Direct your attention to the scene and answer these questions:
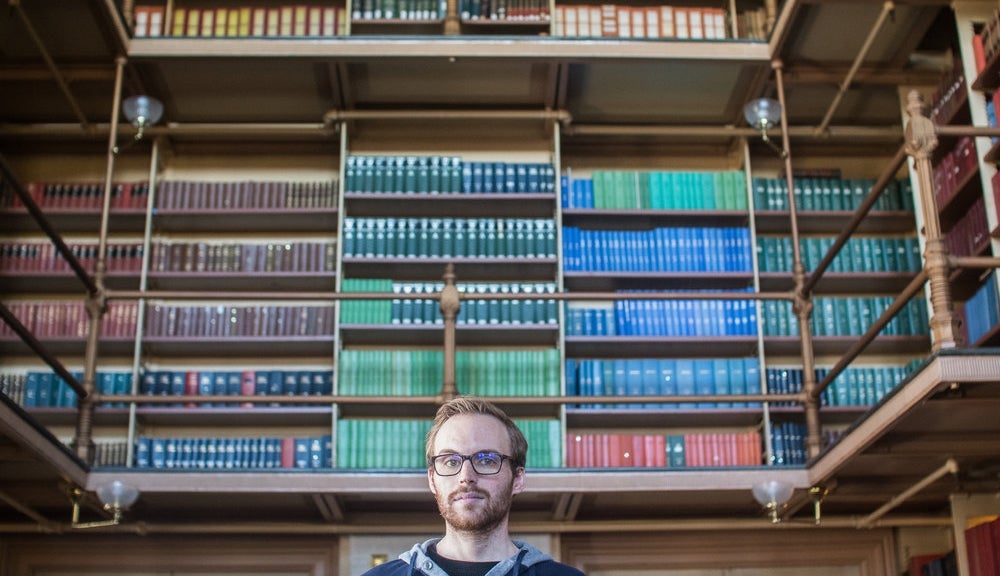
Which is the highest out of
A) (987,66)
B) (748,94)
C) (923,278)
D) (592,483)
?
(748,94)

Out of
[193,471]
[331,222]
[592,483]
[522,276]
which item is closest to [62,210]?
[331,222]

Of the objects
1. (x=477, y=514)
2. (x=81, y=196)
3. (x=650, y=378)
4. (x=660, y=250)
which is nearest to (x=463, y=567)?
(x=477, y=514)

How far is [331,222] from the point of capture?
20.3 ft

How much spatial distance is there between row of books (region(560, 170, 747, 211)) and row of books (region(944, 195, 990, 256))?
105 centimetres

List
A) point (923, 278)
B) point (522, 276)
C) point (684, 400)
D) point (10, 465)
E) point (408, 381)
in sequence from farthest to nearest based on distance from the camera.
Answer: point (522, 276) < point (408, 381) < point (684, 400) < point (10, 465) < point (923, 278)

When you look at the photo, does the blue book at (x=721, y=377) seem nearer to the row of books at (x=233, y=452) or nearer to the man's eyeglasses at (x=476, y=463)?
the row of books at (x=233, y=452)

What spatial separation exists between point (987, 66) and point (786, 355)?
1.70m

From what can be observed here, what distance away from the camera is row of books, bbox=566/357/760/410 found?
5781 millimetres

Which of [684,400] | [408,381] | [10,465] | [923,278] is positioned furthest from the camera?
[408,381]

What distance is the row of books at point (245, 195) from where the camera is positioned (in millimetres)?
6129

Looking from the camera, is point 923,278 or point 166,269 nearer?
point 923,278

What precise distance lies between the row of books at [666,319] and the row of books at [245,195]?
1.34 metres

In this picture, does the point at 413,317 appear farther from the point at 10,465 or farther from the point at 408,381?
the point at 10,465

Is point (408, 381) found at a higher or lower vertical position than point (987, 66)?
lower
